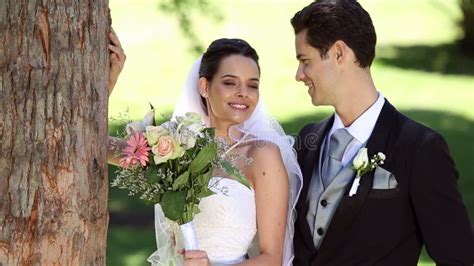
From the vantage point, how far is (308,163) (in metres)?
4.47

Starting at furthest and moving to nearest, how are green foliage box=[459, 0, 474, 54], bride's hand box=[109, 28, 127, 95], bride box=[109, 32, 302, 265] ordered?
green foliage box=[459, 0, 474, 54]
bride box=[109, 32, 302, 265]
bride's hand box=[109, 28, 127, 95]

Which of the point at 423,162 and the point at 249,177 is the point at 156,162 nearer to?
the point at 249,177

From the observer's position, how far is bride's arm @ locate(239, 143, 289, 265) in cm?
436

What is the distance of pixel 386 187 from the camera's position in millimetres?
4148

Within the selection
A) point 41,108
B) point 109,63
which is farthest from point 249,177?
point 41,108

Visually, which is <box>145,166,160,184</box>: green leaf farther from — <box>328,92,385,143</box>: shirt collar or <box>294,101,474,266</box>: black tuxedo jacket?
<box>328,92,385,143</box>: shirt collar

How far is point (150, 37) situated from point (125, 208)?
350 inches

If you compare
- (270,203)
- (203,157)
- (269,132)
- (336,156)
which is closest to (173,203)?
(203,157)

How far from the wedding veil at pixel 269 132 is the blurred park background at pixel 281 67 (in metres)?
4.04

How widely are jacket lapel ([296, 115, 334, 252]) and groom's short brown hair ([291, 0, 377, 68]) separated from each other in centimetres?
35

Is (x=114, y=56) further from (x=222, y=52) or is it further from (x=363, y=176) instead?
(x=363, y=176)

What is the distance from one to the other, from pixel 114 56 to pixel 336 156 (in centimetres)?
103

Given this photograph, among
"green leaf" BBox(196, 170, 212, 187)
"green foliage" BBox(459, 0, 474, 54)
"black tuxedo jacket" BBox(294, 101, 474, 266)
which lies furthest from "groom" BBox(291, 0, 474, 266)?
"green foliage" BBox(459, 0, 474, 54)

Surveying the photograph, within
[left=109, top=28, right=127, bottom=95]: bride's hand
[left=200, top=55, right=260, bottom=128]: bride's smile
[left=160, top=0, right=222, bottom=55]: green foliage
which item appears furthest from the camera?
[left=160, top=0, right=222, bottom=55]: green foliage
